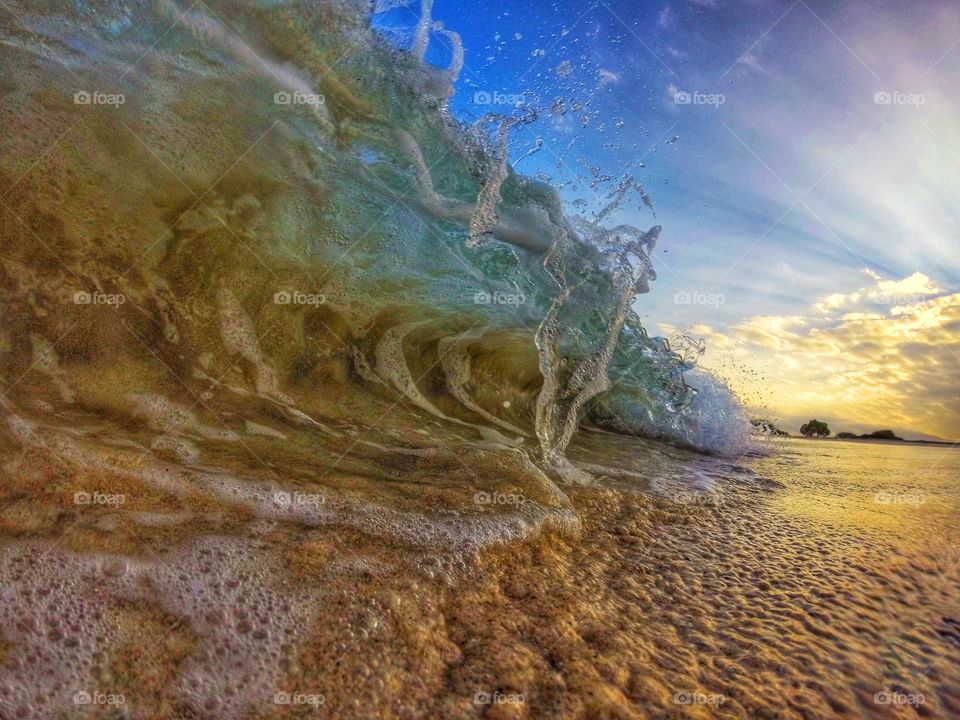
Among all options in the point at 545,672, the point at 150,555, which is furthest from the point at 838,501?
the point at 150,555

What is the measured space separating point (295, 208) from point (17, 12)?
5.28 feet

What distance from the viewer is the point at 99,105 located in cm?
291

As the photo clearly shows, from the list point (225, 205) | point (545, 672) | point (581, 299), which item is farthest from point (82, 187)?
point (581, 299)

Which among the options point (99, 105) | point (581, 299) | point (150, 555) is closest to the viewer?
point (150, 555)

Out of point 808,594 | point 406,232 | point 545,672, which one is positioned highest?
point 406,232

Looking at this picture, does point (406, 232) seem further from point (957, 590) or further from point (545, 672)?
point (957, 590)

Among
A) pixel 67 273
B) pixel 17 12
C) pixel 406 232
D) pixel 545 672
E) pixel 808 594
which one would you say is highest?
pixel 17 12

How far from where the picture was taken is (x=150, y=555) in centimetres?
163

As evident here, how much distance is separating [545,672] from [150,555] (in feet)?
4.01

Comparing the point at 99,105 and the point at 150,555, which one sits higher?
the point at 99,105

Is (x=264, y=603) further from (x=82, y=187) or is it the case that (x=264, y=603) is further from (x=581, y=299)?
(x=581, y=299)

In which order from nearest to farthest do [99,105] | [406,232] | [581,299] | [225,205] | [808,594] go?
[808,594] < [99,105] < [225,205] < [406,232] < [581,299]

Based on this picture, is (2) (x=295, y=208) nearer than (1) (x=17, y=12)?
No

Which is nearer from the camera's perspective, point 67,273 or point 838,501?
point 67,273
